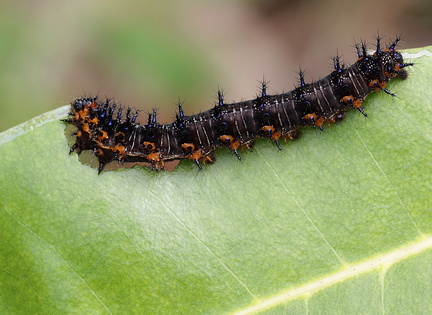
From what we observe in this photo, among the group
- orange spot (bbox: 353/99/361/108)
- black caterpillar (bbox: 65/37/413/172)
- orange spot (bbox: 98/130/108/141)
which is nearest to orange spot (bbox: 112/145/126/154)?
black caterpillar (bbox: 65/37/413/172)

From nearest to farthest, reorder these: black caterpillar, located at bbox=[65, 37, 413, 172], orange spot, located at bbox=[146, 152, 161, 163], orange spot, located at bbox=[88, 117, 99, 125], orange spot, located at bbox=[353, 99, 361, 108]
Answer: orange spot, located at bbox=[353, 99, 361, 108] < black caterpillar, located at bbox=[65, 37, 413, 172] < orange spot, located at bbox=[146, 152, 161, 163] < orange spot, located at bbox=[88, 117, 99, 125]

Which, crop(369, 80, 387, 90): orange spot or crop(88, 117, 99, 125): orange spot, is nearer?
crop(369, 80, 387, 90): orange spot

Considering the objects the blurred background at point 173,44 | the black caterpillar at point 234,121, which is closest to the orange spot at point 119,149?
the black caterpillar at point 234,121

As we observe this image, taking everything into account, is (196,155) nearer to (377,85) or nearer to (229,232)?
(229,232)

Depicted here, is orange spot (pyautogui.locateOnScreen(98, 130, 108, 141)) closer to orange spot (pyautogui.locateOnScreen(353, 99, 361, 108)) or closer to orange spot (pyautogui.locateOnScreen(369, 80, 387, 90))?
orange spot (pyautogui.locateOnScreen(353, 99, 361, 108))

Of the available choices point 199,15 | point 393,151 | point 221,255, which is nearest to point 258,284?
point 221,255
